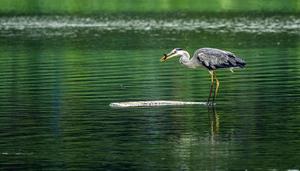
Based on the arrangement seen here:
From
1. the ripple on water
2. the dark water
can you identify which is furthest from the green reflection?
the dark water

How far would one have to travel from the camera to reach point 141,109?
2733 cm

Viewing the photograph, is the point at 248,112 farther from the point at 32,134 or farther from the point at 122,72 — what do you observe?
the point at 122,72

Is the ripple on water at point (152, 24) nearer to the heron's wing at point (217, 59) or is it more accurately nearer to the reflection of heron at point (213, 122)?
the heron's wing at point (217, 59)

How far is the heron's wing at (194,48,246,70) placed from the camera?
2841cm

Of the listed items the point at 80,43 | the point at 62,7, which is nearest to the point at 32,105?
the point at 80,43

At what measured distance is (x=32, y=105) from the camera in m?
28.8

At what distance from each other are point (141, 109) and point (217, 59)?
263 cm

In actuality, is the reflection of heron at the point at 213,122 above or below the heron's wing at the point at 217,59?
below

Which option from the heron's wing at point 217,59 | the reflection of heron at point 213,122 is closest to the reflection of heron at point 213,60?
the heron's wing at point 217,59

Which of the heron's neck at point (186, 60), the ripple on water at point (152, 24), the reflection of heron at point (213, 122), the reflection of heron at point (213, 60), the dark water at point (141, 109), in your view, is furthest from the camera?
the ripple on water at point (152, 24)

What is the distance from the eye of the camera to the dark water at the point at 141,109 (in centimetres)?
2002

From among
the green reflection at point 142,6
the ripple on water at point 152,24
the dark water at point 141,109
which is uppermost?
the dark water at point 141,109

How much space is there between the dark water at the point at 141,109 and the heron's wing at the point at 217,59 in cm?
97

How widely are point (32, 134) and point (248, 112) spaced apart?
5.58 metres
